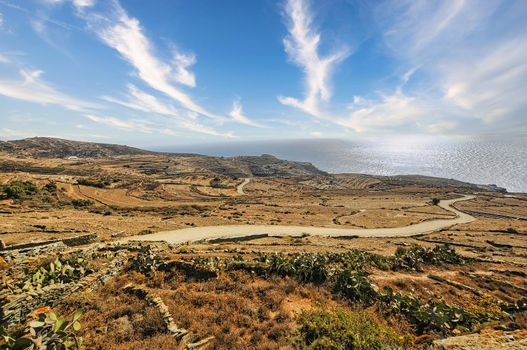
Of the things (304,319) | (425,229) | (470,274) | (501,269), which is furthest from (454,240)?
(304,319)

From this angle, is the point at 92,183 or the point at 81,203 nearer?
the point at 81,203

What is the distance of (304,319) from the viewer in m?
10.7

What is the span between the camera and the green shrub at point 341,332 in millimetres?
8898

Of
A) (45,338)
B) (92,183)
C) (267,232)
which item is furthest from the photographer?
(92,183)

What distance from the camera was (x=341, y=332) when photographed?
31.5 feet

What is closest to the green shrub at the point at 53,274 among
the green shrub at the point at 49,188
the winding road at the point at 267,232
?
the winding road at the point at 267,232

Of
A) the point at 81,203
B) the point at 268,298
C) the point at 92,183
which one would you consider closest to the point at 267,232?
the point at 268,298

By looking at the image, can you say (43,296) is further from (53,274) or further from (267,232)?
(267,232)

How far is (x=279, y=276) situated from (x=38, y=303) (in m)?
12.2

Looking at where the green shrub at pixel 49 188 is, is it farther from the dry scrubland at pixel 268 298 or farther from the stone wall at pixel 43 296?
the stone wall at pixel 43 296

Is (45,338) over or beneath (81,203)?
over

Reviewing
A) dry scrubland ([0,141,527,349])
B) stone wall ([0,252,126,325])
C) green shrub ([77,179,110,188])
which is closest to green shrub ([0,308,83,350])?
dry scrubland ([0,141,527,349])

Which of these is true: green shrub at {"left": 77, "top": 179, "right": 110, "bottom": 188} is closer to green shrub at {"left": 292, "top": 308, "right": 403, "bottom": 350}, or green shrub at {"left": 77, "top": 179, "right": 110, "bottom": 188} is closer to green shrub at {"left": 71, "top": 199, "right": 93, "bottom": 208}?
green shrub at {"left": 71, "top": 199, "right": 93, "bottom": 208}

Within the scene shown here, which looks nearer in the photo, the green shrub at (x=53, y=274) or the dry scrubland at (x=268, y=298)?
the dry scrubland at (x=268, y=298)
